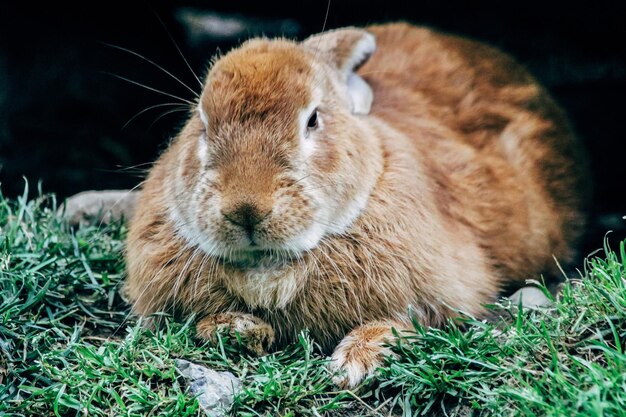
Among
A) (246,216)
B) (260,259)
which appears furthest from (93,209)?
(246,216)

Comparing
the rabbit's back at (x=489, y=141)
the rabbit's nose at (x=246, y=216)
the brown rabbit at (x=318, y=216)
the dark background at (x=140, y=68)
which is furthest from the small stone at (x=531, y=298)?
the dark background at (x=140, y=68)

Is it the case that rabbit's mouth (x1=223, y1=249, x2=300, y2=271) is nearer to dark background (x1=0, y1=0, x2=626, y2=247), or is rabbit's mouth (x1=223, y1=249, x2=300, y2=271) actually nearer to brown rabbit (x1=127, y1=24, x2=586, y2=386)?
brown rabbit (x1=127, y1=24, x2=586, y2=386)

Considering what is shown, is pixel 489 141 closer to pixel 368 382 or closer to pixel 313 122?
pixel 313 122

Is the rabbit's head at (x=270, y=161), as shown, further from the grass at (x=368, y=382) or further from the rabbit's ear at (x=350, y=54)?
the grass at (x=368, y=382)

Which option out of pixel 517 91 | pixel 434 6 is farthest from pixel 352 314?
pixel 434 6

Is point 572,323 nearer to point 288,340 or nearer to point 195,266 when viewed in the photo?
point 288,340

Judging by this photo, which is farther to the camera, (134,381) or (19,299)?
(19,299)

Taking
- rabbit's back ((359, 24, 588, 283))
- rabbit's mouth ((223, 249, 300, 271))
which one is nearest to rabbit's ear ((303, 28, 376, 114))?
rabbit's back ((359, 24, 588, 283))
